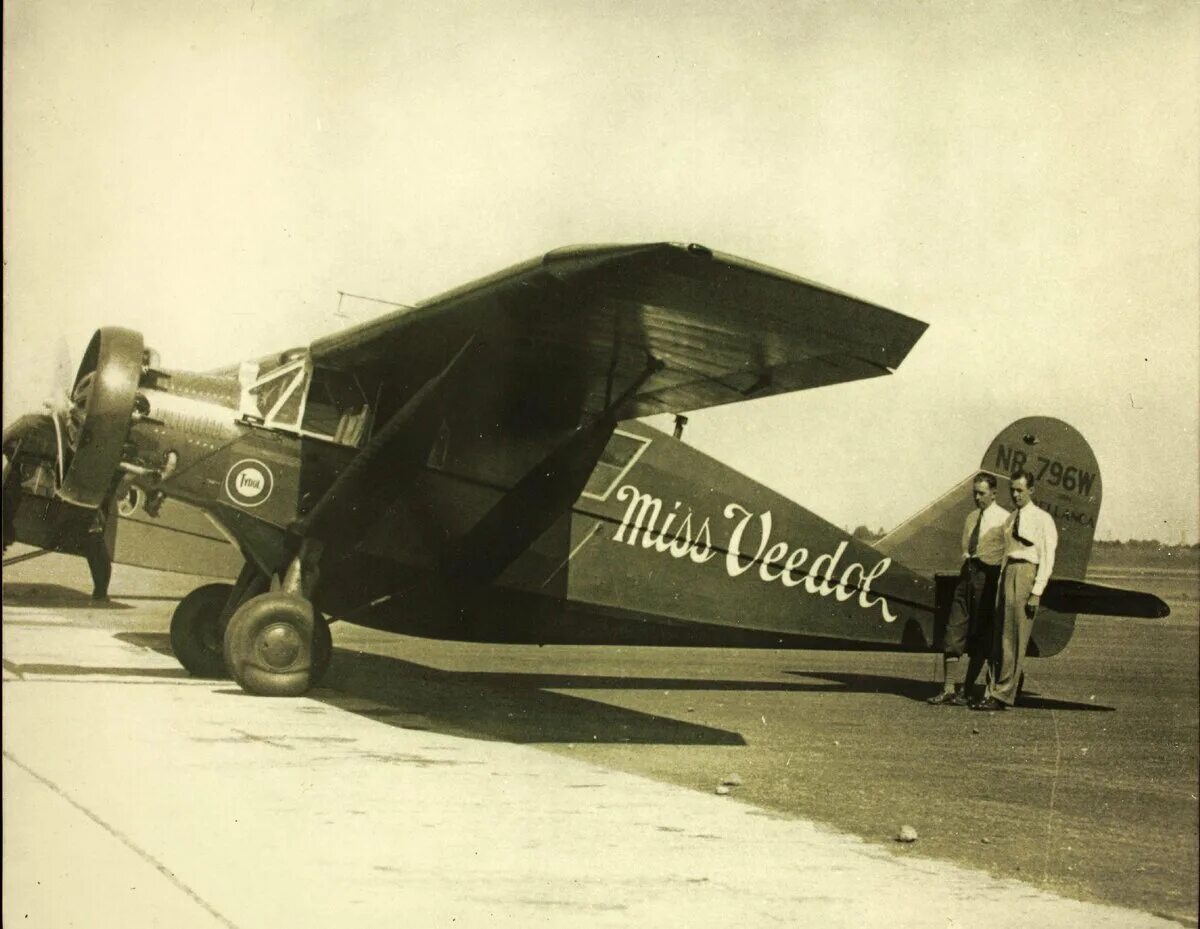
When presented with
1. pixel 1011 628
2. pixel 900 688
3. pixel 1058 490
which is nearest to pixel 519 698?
pixel 900 688

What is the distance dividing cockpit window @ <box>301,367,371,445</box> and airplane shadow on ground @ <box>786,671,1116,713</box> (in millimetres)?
4503

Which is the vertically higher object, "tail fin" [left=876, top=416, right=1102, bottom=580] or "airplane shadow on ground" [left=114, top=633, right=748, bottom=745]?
"tail fin" [left=876, top=416, right=1102, bottom=580]

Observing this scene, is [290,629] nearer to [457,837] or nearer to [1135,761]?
[457,837]

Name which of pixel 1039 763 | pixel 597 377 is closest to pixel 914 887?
pixel 1039 763

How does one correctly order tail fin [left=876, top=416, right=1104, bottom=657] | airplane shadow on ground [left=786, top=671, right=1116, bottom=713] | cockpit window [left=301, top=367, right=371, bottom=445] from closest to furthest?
cockpit window [left=301, top=367, right=371, bottom=445]
airplane shadow on ground [left=786, top=671, right=1116, bottom=713]
tail fin [left=876, top=416, right=1104, bottom=657]

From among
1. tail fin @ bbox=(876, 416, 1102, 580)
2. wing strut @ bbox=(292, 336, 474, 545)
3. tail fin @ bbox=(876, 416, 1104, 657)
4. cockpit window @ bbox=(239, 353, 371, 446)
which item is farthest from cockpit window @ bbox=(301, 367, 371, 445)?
tail fin @ bbox=(876, 416, 1102, 580)

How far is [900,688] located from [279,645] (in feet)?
17.9

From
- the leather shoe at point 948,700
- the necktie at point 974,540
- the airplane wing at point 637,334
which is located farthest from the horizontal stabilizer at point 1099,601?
the airplane wing at point 637,334

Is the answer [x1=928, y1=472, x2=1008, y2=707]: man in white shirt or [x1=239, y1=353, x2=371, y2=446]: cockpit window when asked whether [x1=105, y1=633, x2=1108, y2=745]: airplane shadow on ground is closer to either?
[x1=928, y1=472, x2=1008, y2=707]: man in white shirt

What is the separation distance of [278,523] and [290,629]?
84 cm

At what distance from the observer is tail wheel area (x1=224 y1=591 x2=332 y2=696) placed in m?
7.47

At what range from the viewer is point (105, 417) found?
7.12 metres

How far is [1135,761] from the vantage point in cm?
624

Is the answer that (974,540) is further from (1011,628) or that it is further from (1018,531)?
(1011,628)
